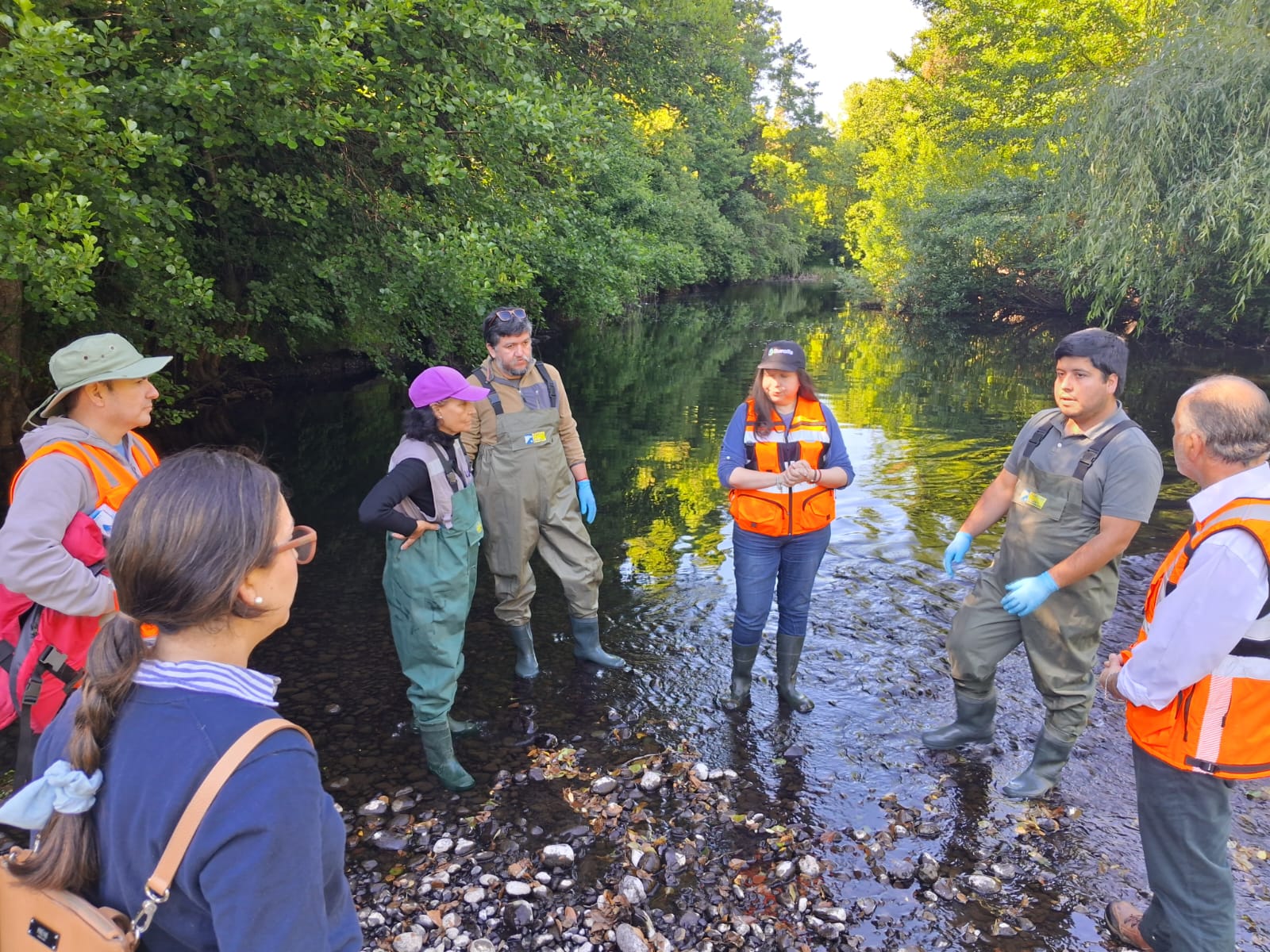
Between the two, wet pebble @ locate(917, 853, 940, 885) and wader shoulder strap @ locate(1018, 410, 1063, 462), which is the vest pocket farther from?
wet pebble @ locate(917, 853, 940, 885)

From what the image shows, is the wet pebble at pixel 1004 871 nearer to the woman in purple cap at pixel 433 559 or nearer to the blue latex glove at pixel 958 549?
the blue latex glove at pixel 958 549

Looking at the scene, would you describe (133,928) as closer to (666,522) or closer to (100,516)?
(100,516)

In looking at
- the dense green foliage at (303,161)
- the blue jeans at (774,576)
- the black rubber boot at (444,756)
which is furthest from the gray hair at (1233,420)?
the dense green foliage at (303,161)

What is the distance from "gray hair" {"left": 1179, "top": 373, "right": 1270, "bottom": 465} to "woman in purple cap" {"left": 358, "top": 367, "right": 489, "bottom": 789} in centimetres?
323

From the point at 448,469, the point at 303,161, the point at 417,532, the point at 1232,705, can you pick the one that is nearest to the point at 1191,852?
the point at 1232,705

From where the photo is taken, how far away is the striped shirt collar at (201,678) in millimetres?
1464

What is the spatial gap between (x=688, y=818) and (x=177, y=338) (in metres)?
7.19

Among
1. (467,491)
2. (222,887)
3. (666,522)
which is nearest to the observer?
(222,887)

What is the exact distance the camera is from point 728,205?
5341cm

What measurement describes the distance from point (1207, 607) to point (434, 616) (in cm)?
344

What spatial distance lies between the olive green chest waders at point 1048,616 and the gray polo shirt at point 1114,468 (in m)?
0.03

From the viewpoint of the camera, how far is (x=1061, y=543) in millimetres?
4164

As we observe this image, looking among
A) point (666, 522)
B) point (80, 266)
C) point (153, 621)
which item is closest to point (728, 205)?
point (666, 522)

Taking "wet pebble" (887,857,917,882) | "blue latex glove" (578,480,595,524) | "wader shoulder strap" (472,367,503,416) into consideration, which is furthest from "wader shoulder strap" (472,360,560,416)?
"wet pebble" (887,857,917,882)
